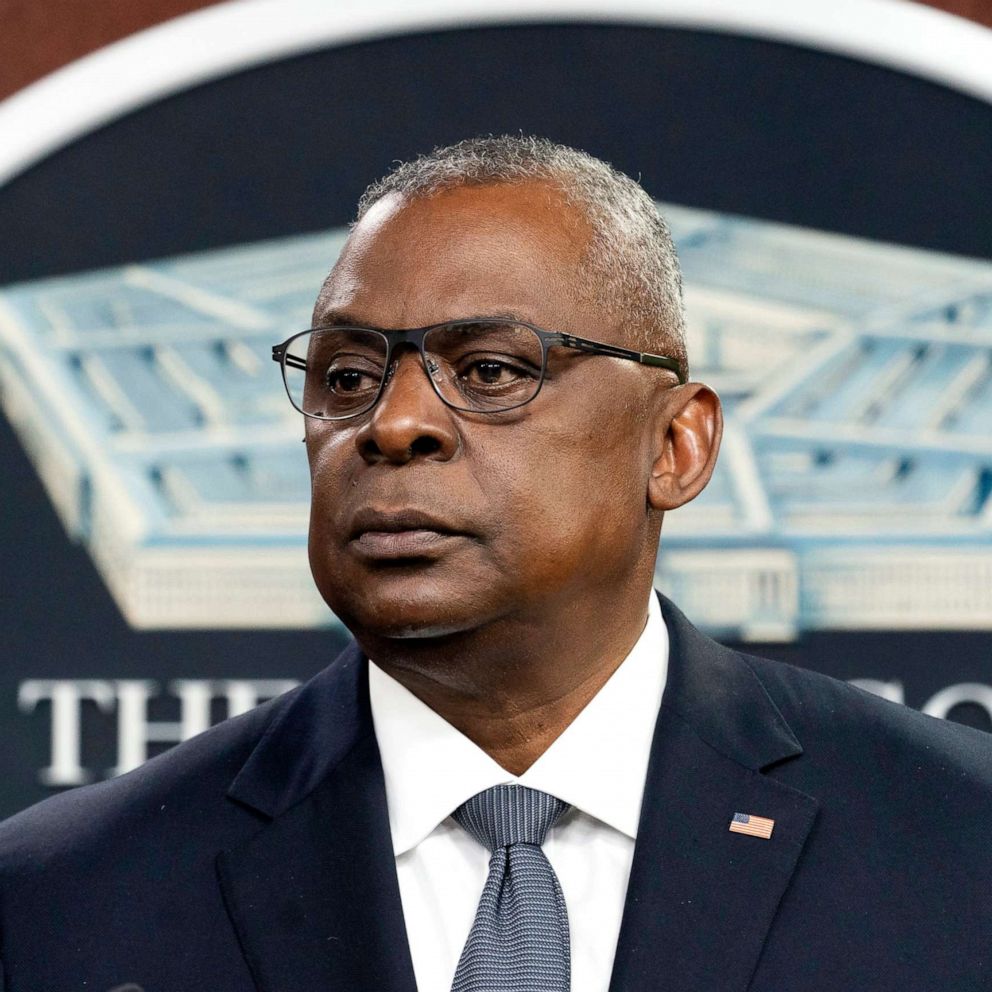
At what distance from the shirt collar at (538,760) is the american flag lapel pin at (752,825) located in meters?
0.10

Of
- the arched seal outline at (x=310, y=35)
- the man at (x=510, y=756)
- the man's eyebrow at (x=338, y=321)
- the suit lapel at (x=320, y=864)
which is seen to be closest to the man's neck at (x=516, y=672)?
the man at (x=510, y=756)

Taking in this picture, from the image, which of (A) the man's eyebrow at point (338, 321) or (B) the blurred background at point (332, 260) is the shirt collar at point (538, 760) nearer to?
(A) the man's eyebrow at point (338, 321)

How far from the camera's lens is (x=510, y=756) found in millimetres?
1629

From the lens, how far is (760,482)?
294cm

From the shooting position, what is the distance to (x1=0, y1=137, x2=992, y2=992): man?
147 centimetres

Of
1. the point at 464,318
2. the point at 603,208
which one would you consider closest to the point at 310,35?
the point at 603,208

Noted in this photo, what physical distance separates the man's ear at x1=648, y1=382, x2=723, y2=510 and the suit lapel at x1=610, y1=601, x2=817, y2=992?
185 millimetres

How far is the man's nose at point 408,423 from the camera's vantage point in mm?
1461

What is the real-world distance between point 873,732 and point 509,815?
1.41 ft

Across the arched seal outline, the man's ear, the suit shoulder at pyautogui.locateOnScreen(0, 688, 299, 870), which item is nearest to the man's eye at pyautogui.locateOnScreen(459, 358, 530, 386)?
the man's ear

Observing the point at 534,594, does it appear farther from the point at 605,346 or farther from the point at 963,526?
the point at 963,526

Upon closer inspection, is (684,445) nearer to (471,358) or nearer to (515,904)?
(471,358)

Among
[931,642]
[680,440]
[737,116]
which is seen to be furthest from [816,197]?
[680,440]

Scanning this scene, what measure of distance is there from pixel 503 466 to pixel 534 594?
13 cm
